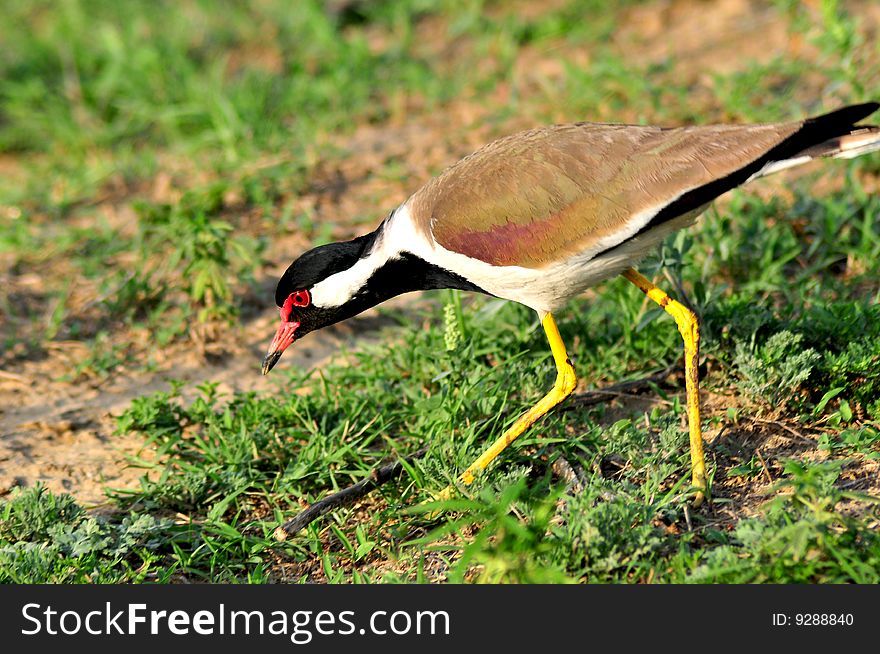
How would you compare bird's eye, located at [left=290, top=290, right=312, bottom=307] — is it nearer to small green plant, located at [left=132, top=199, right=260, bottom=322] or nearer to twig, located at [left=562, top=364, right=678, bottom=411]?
small green plant, located at [left=132, top=199, right=260, bottom=322]

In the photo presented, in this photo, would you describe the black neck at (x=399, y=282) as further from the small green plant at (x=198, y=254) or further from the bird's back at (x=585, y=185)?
the small green plant at (x=198, y=254)

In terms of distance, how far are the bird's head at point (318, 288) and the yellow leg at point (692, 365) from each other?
45.5 inches

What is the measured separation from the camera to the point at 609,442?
4070 mm

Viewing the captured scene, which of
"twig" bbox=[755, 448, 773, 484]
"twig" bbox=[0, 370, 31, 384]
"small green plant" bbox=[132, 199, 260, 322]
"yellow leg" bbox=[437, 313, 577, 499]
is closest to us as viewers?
"twig" bbox=[755, 448, 773, 484]

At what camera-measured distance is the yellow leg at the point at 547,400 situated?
4.17 metres

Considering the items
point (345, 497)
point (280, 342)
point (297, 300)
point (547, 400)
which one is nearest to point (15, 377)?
point (280, 342)

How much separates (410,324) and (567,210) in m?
1.57

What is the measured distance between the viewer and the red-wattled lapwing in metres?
3.86

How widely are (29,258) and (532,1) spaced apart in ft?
14.2

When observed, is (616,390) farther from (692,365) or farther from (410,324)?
(410,324)

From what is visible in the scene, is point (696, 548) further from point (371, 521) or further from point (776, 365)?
point (371, 521)

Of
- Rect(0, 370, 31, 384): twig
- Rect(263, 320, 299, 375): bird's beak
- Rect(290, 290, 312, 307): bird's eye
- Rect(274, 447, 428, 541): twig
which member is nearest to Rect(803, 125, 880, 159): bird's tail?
Rect(274, 447, 428, 541): twig

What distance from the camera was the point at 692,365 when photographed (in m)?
4.15

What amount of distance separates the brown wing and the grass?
0.54 meters
